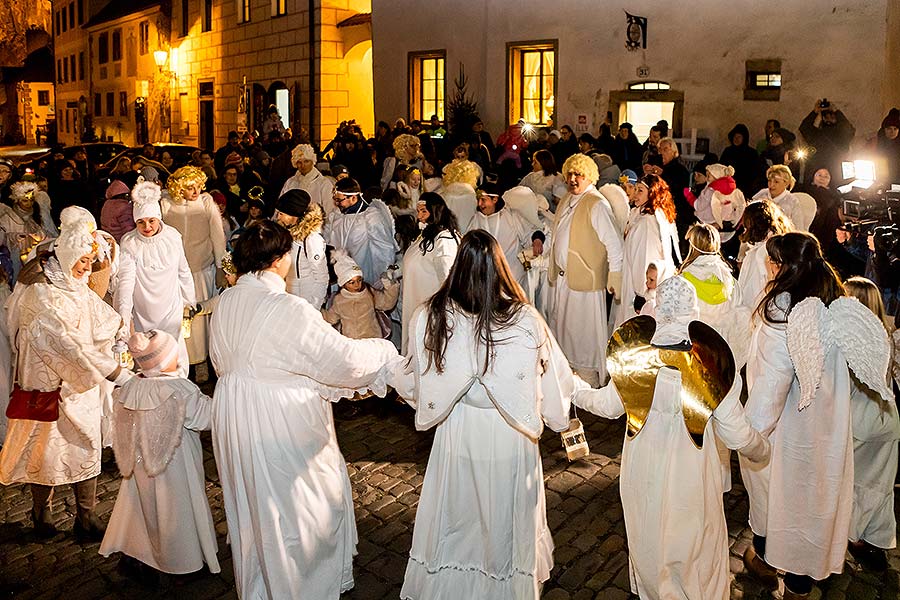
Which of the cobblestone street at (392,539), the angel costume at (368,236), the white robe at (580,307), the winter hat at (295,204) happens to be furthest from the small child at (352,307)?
the white robe at (580,307)

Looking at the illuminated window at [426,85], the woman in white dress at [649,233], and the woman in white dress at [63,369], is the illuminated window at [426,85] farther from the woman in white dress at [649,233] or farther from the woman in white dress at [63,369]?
the woman in white dress at [63,369]

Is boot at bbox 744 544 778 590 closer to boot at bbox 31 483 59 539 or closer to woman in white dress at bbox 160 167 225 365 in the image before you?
boot at bbox 31 483 59 539

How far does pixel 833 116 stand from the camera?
41.6ft

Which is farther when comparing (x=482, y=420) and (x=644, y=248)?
(x=644, y=248)

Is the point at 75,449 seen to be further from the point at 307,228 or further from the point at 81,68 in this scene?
the point at 81,68

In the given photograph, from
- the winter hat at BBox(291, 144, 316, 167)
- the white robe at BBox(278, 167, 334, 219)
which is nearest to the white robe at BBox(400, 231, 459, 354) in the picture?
the white robe at BBox(278, 167, 334, 219)

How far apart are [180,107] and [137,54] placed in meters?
5.79

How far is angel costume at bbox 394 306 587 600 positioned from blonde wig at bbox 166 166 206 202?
4.55m

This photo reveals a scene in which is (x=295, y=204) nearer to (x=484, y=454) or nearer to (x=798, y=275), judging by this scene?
(x=484, y=454)

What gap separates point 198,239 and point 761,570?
5626mm

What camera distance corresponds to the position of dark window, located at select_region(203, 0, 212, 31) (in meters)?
30.3

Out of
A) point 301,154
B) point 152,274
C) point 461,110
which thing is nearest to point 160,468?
point 152,274

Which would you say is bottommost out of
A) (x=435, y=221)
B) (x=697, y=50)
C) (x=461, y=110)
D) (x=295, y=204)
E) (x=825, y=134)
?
(x=435, y=221)

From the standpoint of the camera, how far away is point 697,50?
15148 mm
